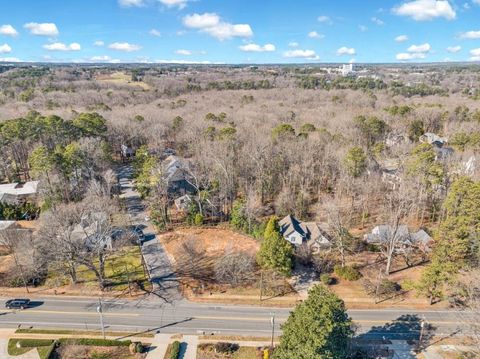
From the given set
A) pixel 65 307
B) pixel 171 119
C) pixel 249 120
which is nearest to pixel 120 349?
pixel 65 307

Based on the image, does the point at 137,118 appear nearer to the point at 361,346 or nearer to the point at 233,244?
the point at 233,244

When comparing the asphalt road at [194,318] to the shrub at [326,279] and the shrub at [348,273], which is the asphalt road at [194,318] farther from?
the shrub at [348,273]

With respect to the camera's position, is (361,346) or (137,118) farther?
(137,118)

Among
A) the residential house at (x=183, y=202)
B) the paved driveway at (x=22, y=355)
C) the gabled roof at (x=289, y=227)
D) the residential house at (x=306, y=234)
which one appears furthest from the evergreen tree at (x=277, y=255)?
the paved driveway at (x=22, y=355)

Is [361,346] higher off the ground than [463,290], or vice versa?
[463,290]

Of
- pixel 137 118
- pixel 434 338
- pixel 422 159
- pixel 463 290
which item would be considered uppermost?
pixel 137 118

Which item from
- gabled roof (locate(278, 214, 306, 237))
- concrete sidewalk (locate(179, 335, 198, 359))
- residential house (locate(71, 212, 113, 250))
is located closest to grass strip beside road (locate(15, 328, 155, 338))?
concrete sidewalk (locate(179, 335, 198, 359))
